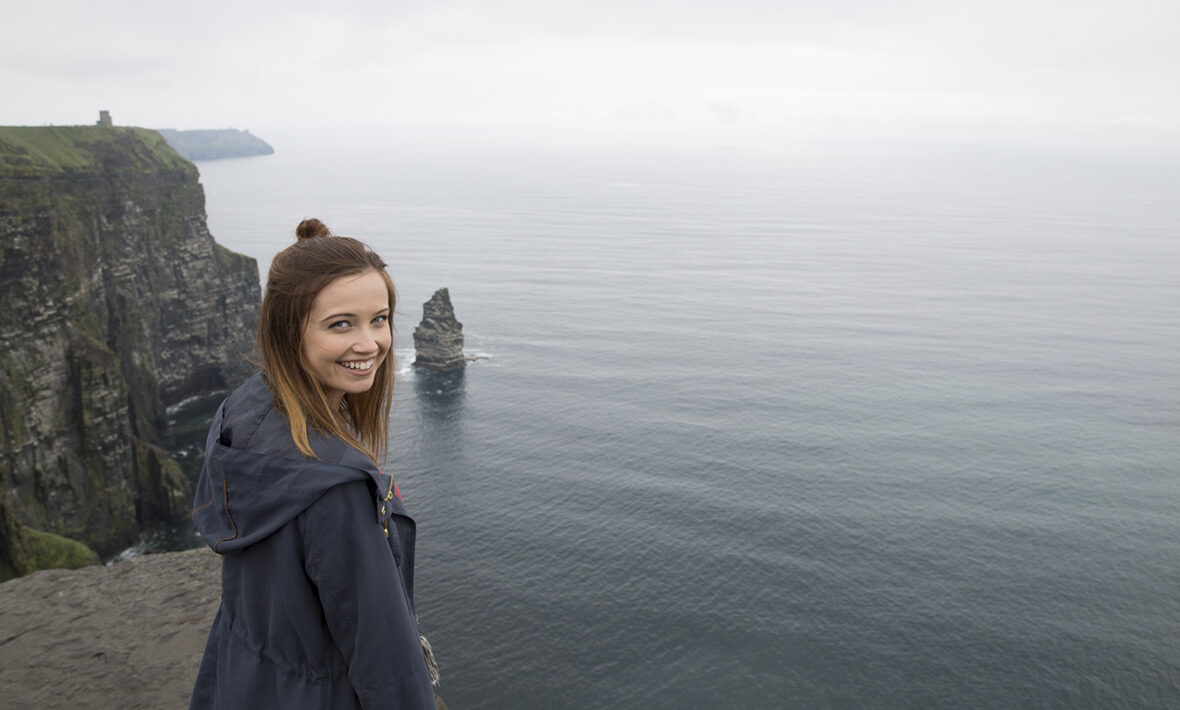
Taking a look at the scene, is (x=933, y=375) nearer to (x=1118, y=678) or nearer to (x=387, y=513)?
(x=1118, y=678)

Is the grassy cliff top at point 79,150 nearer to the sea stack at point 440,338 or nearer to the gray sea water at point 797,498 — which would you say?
the sea stack at point 440,338

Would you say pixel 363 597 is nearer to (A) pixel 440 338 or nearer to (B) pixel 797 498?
(B) pixel 797 498

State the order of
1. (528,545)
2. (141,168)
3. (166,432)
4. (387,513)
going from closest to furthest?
(387,513)
(528,545)
(166,432)
(141,168)

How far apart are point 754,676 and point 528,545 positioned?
16832mm

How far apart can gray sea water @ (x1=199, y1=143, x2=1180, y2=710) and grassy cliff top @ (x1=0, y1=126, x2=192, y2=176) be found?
102 feet

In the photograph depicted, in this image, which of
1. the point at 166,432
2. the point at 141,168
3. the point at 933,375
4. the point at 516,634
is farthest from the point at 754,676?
the point at 141,168

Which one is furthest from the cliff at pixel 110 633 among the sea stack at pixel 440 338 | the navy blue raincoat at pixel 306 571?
the sea stack at pixel 440 338

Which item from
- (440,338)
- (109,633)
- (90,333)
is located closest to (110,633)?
(109,633)

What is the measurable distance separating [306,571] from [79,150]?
74.4m

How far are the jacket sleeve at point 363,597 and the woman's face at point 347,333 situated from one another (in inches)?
25.8

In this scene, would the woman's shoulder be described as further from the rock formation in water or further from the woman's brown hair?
the rock formation in water

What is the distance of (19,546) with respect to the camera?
121ft

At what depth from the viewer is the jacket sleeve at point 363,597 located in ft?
9.86

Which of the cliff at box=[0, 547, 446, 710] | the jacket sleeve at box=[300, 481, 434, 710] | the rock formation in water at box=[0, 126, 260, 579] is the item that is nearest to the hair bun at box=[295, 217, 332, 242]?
the jacket sleeve at box=[300, 481, 434, 710]
